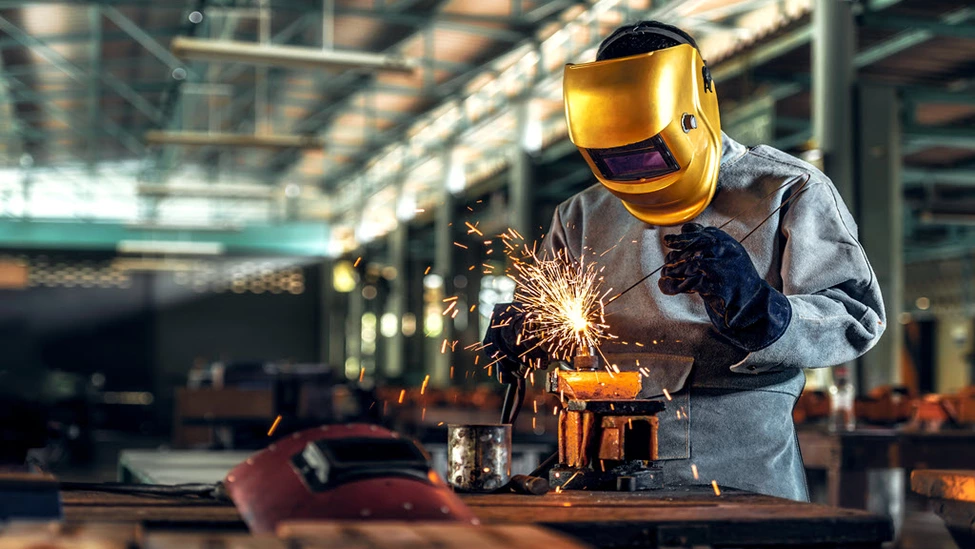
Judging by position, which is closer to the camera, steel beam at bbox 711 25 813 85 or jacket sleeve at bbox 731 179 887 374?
jacket sleeve at bbox 731 179 887 374

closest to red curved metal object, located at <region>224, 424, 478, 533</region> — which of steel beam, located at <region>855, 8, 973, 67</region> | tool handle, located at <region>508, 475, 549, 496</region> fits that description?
tool handle, located at <region>508, 475, 549, 496</region>

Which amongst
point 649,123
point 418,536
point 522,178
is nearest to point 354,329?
point 522,178

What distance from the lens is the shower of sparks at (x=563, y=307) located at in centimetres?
199

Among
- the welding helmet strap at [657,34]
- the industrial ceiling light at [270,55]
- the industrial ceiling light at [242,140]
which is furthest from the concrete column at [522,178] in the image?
the welding helmet strap at [657,34]

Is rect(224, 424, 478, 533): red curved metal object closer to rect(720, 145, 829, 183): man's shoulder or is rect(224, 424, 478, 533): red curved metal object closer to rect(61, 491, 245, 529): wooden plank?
rect(61, 491, 245, 529): wooden plank

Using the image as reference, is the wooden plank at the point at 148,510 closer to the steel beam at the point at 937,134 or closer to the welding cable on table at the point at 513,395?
the welding cable on table at the point at 513,395

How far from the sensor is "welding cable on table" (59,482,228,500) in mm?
1681

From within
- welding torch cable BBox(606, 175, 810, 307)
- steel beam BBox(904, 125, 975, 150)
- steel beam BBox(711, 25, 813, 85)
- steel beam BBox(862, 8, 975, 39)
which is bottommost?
welding torch cable BBox(606, 175, 810, 307)

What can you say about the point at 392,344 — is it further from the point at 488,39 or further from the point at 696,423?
the point at 696,423

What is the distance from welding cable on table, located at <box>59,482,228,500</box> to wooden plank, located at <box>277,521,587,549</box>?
1.62 ft

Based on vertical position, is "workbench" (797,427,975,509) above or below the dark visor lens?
below

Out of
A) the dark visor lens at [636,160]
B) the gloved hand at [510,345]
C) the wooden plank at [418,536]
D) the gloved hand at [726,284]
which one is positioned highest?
the dark visor lens at [636,160]

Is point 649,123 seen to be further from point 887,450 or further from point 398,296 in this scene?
point 398,296

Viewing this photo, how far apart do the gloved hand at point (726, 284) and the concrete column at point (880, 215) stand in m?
6.17
